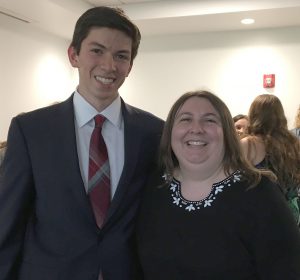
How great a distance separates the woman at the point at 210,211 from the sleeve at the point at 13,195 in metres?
0.41

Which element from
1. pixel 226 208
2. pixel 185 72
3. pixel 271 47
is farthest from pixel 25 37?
pixel 226 208

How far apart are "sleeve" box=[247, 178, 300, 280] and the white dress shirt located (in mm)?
465

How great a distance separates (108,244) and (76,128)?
409mm

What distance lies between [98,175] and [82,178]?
0.06 m

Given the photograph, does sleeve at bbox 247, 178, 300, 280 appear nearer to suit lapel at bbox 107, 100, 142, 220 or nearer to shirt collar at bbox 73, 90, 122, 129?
suit lapel at bbox 107, 100, 142, 220

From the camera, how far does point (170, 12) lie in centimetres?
448

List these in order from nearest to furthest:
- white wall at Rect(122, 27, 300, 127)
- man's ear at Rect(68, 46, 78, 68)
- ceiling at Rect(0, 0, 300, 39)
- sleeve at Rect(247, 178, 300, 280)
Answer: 1. sleeve at Rect(247, 178, 300, 280)
2. man's ear at Rect(68, 46, 78, 68)
3. ceiling at Rect(0, 0, 300, 39)
4. white wall at Rect(122, 27, 300, 127)

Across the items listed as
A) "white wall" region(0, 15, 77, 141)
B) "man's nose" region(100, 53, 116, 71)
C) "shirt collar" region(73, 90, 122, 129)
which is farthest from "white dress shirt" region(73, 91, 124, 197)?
"white wall" region(0, 15, 77, 141)

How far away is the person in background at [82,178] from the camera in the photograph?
1.37 meters

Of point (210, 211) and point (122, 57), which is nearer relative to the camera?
point (210, 211)

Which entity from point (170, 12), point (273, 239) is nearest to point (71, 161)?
point (273, 239)

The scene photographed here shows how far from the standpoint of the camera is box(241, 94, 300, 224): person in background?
269cm

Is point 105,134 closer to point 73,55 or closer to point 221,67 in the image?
point 73,55

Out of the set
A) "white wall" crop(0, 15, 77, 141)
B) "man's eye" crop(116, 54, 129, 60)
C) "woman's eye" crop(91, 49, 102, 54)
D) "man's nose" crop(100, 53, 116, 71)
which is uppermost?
"white wall" crop(0, 15, 77, 141)
